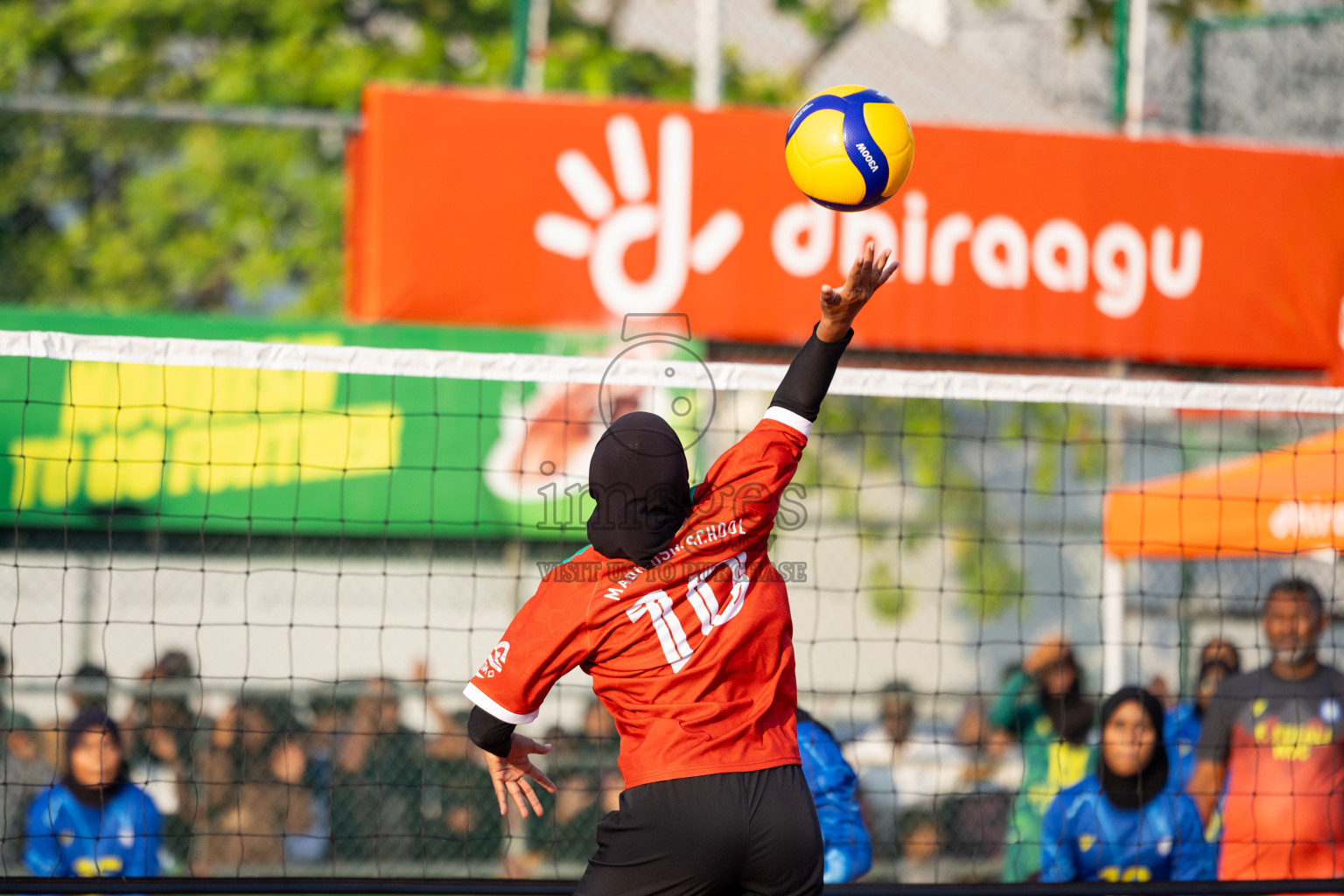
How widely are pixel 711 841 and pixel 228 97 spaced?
9378mm

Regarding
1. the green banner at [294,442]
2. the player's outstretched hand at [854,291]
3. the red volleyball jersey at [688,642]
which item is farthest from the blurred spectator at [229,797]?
the player's outstretched hand at [854,291]

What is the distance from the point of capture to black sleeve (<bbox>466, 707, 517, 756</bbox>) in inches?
114

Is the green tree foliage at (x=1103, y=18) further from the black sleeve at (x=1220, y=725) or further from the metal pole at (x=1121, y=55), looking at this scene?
the black sleeve at (x=1220, y=725)

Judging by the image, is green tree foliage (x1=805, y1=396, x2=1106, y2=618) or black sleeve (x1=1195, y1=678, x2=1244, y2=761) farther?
green tree foliage (x1=805, y1=396, x2=1106, y2=618)

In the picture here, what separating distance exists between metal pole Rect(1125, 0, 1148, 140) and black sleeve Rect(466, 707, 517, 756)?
22.0ft

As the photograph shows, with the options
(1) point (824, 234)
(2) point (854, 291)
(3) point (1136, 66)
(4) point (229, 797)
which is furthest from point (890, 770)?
(2) point (854, 291)

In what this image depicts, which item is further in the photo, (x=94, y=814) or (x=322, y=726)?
(x=322, y=726)

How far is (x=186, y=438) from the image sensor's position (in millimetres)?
6848

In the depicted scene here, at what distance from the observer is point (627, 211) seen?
7215 mm

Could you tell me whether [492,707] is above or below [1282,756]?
above

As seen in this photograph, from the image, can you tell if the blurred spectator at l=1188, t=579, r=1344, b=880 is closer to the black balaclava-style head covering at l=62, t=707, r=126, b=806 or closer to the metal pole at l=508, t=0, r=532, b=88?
the black balaclava-style head covering at l=62, t=707, r=126, b=806

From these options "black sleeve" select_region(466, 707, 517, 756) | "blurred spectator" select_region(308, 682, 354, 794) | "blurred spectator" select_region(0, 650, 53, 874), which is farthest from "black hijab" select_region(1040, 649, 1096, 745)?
"blurred spectator" select_region(0, 650, 53, 874)

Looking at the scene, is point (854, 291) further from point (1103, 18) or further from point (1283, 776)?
point (1103, 18)

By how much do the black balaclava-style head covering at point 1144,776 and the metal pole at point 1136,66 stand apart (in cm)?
431
